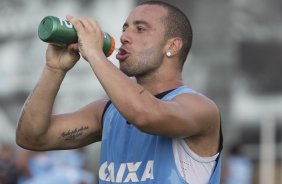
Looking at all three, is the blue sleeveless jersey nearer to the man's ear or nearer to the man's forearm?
the man's ear

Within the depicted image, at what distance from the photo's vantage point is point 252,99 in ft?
49.2

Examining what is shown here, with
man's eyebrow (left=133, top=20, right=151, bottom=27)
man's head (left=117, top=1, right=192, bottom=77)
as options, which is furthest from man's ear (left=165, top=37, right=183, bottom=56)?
man's eyebrow (left=133, top=20, right=151, bottom=27)

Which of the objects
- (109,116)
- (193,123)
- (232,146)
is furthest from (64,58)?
(232,146)

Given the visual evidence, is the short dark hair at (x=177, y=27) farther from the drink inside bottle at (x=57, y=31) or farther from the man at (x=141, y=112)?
the drink inside bottle at (x=57, y=31)

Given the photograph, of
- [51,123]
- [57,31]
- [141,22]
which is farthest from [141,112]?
[51,123]

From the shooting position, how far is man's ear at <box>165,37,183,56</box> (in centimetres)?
534

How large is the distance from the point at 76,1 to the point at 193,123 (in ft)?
34.0

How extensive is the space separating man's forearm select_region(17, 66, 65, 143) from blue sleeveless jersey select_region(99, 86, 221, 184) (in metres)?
0.39

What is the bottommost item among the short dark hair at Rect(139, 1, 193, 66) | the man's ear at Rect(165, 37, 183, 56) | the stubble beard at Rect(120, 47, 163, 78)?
the stubble beard at Rect(120, 47, 163, 78)

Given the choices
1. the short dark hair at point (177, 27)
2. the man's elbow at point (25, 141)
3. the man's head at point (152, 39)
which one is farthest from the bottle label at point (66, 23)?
the man's elbow at point (25, 141)

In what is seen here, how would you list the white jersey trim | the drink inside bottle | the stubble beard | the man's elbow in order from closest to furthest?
the drink inside bottle < the white jersey trim < the stubble beard < the man's elbow

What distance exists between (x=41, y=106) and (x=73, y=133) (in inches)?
13.9

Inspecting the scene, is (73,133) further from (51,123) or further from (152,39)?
(152,39)

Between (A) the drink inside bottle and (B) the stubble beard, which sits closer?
(A) the drink inside bottle
